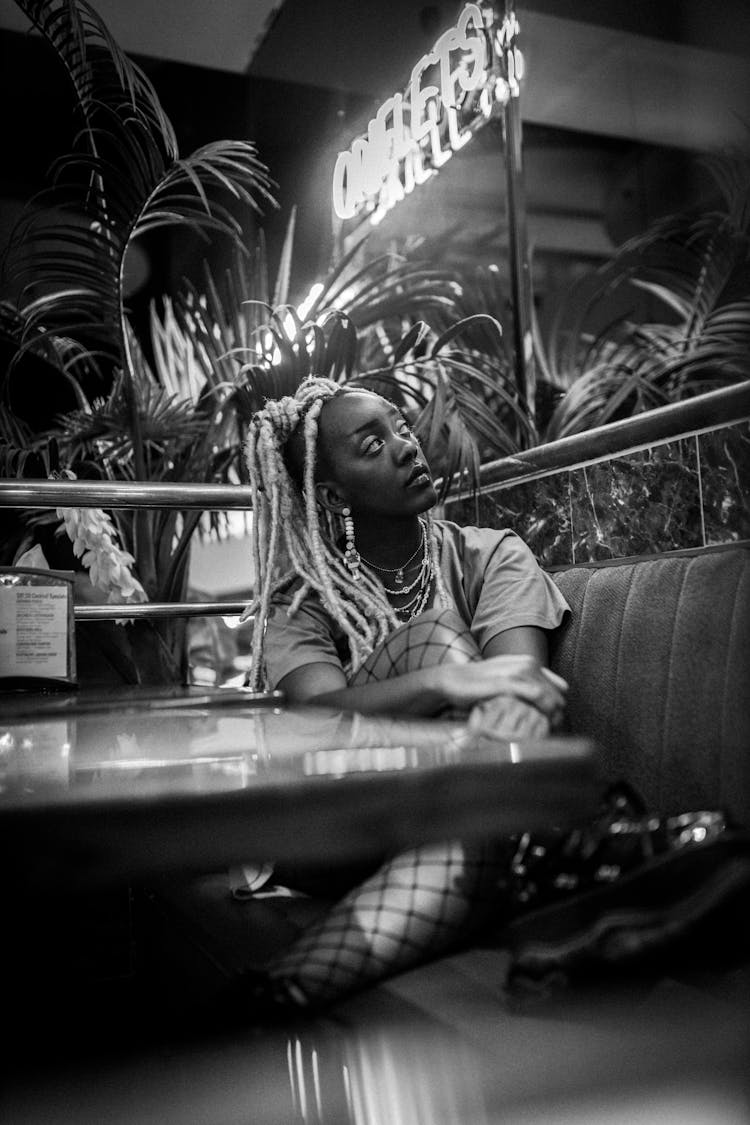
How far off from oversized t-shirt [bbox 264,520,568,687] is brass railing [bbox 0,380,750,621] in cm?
21

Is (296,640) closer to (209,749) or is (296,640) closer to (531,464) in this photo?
(531,464)

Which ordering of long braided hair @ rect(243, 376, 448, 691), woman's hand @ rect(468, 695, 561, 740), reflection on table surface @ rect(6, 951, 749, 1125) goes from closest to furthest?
reflection on table surface @ rect(6, 951, 749, 1125)
woman's hand @ rect(468, 695, 561, 740)
long braided hair @ rect(243, 376, 448, 691)

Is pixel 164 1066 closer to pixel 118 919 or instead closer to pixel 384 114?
pixel 118 919

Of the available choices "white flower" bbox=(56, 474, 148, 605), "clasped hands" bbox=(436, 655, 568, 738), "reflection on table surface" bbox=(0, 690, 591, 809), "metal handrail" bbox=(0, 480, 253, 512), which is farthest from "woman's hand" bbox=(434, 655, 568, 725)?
"white flower" bbox=(56, 474, 148, 605)

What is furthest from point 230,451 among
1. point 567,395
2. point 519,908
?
point 519,908

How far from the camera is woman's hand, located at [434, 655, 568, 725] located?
1.17m

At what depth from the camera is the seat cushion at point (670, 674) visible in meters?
1.26

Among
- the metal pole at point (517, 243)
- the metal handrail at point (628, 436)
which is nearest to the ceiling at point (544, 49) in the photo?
the metal pole at point (517, 243)

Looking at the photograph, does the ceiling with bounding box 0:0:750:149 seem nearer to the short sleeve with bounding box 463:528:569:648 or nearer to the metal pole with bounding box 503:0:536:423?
the metal pole with bounding box 503:0:536:423

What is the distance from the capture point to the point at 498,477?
2.14 m

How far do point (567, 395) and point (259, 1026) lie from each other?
6.73 ft

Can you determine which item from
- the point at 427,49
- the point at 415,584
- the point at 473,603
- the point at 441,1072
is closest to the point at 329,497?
the point at 415,584

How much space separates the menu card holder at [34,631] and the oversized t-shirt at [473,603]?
18.5 inches

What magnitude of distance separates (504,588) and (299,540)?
1.45 feet
